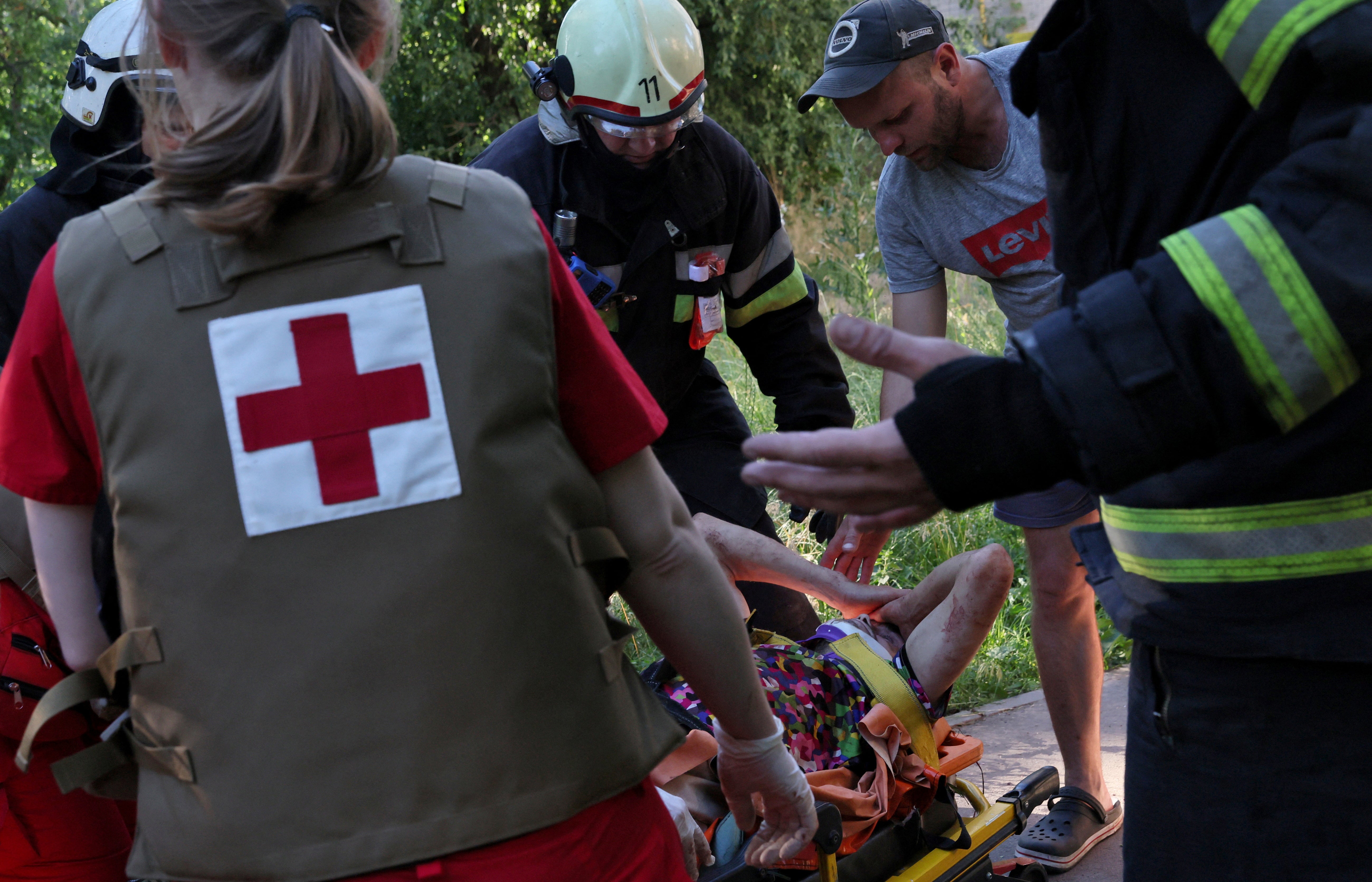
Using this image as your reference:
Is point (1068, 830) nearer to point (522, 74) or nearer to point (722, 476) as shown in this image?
point (722, 476)

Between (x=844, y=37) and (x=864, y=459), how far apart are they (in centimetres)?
257

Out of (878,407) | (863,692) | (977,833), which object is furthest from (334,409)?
(878,407)

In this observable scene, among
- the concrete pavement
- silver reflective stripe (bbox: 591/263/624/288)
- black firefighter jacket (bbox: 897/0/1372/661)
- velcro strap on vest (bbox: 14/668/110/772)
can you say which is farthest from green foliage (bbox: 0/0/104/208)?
black firefighter jacket (bbox: 897/0/1372/661)

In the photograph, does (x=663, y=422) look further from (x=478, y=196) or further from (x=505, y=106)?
(x=505, y=106)

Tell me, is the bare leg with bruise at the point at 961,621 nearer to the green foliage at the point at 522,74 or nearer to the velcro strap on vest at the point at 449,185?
the velcro strap on vest at the point at 449,185

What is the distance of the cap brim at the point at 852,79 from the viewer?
3.23 meters

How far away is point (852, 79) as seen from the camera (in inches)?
129

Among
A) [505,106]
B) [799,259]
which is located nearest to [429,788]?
[799,259]

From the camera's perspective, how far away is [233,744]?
1.19m

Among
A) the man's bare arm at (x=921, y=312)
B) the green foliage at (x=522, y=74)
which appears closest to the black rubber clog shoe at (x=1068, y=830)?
the man's bare arm at (x=921, y=312)

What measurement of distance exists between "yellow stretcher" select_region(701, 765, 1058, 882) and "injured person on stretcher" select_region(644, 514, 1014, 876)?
40 mm

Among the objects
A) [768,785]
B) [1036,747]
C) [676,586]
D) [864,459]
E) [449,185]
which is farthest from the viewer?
[1036,747]

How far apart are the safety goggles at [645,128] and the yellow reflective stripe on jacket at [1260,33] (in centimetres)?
227

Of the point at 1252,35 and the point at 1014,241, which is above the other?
the point at 1252,35
